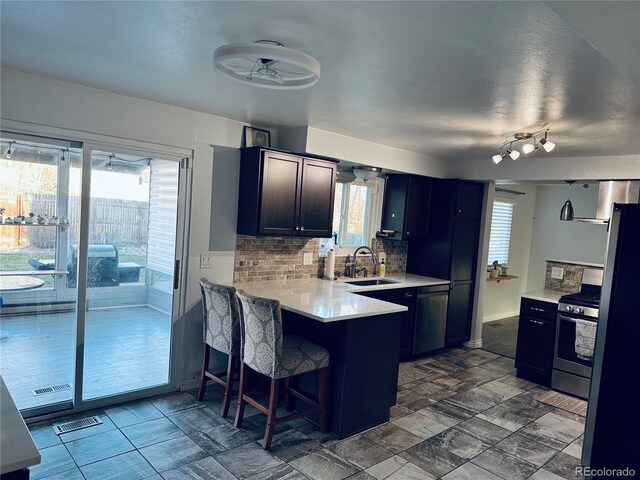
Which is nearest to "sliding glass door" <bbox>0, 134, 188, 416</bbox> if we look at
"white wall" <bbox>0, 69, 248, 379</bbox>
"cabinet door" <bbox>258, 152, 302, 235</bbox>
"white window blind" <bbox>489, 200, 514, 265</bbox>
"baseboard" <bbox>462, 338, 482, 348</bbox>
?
"white wall" <bbox>0, 69, 248, 379</bbox>

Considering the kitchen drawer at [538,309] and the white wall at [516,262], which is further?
the white wall at [516,262]

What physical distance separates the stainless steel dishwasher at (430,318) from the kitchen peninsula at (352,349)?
1532 millimetres

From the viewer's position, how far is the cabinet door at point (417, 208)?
528cm

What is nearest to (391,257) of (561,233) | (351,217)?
(351,217)

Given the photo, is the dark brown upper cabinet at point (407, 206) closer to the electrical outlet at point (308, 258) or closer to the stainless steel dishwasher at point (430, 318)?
the stainless steel dishwasher at point (430, 318)

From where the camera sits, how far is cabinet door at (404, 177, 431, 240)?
208 inches

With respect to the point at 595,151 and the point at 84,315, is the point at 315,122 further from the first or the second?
the point at 595,151

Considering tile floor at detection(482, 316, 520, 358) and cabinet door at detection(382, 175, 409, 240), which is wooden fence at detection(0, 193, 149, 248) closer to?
cabinet door at detection(382, 175, 409, 240)

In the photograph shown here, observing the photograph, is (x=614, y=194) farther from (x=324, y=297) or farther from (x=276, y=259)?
(x=276, y=259)

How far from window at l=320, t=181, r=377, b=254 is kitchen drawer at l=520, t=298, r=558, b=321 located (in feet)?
6.15

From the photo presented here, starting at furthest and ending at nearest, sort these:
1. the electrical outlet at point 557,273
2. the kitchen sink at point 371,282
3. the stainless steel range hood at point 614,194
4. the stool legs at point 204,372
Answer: the electrical outlet at point 557,273, the kitchen sink at point 371,282, the stainless steel range hood at point 614,194, the stool legs at point 204,372

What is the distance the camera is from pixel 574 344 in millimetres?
4266

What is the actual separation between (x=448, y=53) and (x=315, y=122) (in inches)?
71.8

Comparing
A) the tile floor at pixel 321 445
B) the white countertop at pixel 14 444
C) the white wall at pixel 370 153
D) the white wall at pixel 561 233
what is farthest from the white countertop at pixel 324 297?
the white wall at pixel 561 233
